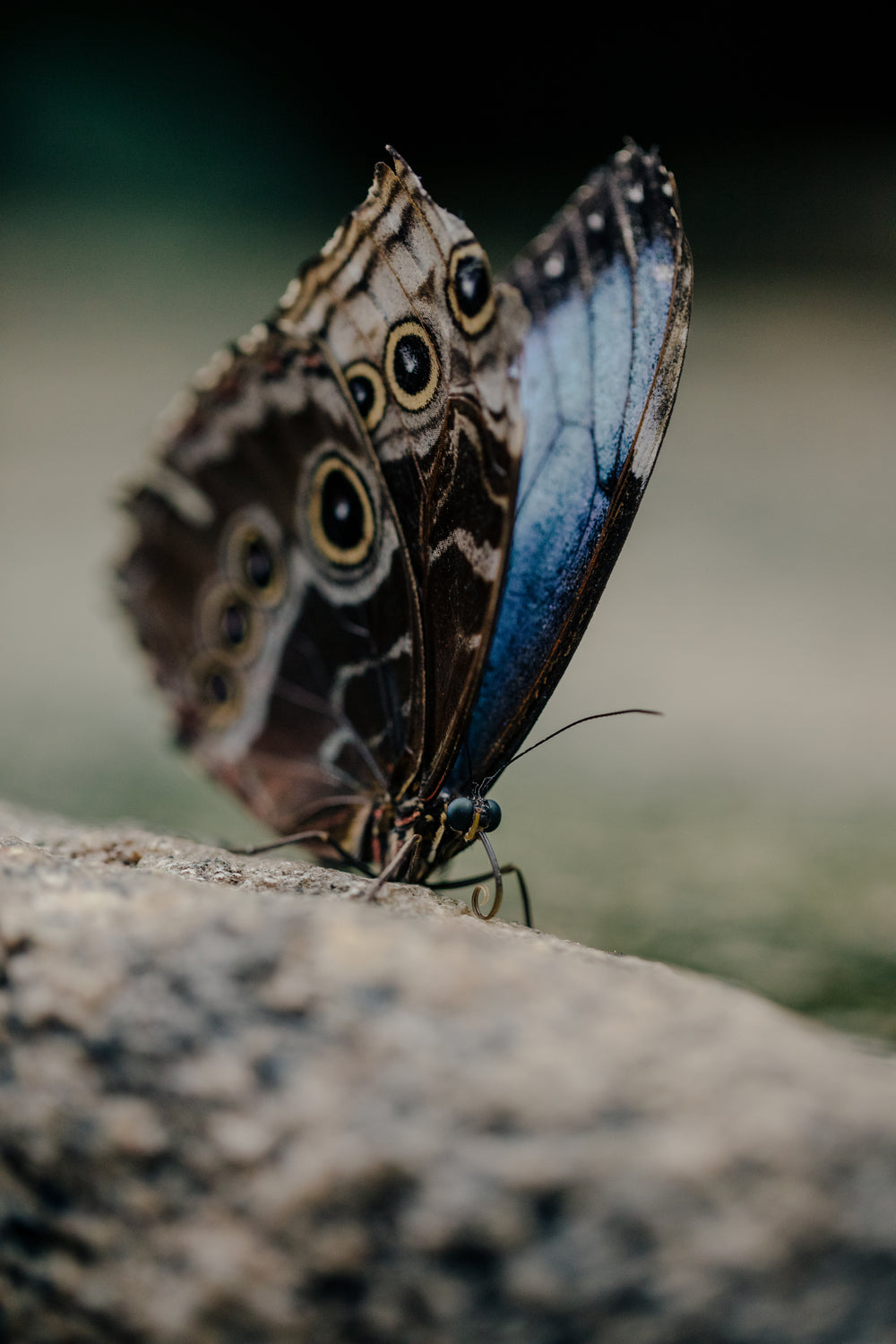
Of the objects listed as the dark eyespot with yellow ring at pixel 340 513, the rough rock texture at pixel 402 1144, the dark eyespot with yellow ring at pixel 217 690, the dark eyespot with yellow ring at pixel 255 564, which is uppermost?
the dark eyespot with yellow ring at pixel 340 513

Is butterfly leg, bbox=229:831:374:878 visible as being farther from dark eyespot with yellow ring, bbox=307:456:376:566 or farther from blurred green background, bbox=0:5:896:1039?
blurred green background, bbox=0:5:896:1039

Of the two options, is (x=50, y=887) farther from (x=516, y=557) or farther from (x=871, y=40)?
(x=871, y=40)

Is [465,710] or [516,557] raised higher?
[516,557]

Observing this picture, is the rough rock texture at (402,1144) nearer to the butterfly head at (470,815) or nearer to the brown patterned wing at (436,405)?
the butterfly head at (470,815)

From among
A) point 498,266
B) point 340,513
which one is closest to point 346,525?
point 340,513

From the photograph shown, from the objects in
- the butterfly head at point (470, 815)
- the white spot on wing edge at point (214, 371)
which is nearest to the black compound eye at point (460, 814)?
the butterfly head at point (470, 815)

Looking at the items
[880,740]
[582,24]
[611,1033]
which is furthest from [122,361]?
[611,1033]

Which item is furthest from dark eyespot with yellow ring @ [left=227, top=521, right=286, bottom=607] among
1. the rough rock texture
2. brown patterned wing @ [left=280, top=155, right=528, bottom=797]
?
the rough rock texture
